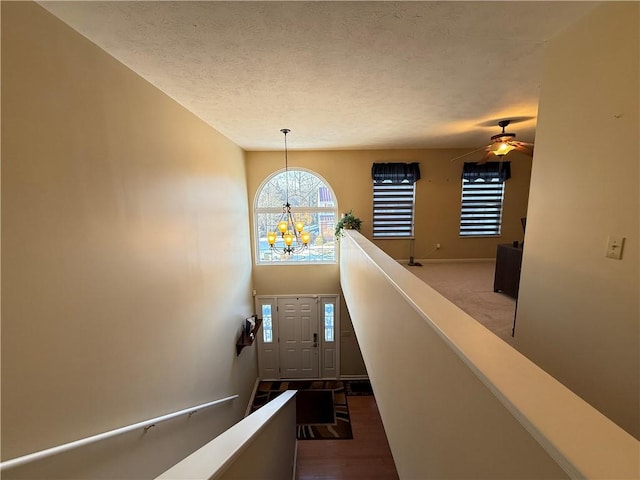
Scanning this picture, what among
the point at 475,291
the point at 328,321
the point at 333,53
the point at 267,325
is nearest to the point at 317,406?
the point at 328,321

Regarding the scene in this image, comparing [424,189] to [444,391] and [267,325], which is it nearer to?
[267,325]

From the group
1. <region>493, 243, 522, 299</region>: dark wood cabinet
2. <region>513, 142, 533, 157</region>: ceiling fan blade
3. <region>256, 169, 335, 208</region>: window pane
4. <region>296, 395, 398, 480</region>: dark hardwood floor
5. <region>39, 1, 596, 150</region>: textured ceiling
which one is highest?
<region>39, 1, 596, 150</region>: textured ceiling

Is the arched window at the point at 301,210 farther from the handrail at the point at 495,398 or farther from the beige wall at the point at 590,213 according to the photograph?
the beige wall at the point at 590,213

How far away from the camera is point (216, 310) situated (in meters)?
3.54

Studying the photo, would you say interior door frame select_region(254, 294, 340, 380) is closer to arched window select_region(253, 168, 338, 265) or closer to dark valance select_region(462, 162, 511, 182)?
arched window select_region(253, 168, 338, 265)

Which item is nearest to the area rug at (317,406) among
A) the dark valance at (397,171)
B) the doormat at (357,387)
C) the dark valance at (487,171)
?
the doormat at (357,387)

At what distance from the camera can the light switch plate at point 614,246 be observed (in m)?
1.30

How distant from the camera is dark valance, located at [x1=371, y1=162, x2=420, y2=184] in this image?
17.2 feet

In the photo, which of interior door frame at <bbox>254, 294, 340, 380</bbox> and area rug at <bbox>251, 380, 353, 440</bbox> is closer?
area rug at <bbox>251, 380, 353, 440</bbox>

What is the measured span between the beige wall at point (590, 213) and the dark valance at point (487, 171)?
382cm

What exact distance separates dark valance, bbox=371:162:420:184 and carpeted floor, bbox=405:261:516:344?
1.78 m

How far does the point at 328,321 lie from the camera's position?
589 centimetres

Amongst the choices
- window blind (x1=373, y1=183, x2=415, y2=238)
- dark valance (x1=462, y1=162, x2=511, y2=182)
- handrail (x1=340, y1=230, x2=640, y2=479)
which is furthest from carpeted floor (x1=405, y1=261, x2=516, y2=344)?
dark valance (x1=462, y1=162, x2=511, y2=182)

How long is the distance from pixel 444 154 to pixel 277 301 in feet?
15.0
